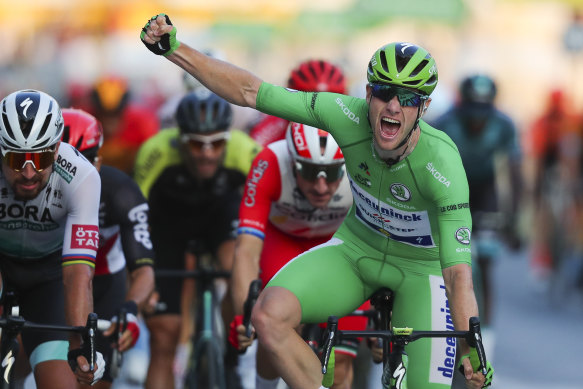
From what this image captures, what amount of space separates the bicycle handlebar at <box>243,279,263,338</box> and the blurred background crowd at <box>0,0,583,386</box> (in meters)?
4.73

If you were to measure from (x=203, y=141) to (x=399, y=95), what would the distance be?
2977 mm

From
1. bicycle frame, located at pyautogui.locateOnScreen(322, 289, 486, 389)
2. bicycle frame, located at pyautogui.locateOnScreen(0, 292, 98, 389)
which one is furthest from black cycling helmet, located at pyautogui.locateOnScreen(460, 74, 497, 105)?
bicycle frame, located at pyautogui.locateOnScreen(0, 292, 98, 389)

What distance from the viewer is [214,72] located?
19.4 ft

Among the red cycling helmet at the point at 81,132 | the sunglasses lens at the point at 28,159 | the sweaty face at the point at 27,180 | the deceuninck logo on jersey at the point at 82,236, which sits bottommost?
the deceuninck logo on jersey at the point at 82,236

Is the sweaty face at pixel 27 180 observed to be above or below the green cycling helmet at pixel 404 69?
below

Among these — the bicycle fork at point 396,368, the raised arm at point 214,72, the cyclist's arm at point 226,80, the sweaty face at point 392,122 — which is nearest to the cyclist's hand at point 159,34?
the raised arm at point 214,72

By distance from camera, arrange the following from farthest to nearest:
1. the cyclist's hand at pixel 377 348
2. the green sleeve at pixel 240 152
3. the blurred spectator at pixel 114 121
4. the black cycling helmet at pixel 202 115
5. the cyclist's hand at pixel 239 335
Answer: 1. the blurred spectator at pixel 114 121
2. the green sleeve at pixel 240 152
3. the black cycling helmet at pixel 202 115
4. the cyclist's hand at pixel 377 348
5. the cyclist's hand at pixel 239 335

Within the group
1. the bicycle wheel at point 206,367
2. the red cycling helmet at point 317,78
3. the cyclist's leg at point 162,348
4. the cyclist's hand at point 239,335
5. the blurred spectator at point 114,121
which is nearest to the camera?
the cyclist's hand at point 239,335

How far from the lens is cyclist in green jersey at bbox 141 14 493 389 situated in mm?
5648

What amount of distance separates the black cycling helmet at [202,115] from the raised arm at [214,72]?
7.95ft

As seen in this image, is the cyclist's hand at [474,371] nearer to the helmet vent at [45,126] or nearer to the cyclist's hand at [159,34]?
the cyclist's hand at [159,34]

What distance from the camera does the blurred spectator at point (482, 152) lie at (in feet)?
37.9

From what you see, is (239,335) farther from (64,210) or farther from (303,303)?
(64,210)

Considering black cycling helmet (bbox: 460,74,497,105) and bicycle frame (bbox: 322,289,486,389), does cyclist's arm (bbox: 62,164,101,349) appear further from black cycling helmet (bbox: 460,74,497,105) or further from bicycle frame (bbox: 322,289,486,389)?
black cycling helmet (bbox: 460,74,497,105)
